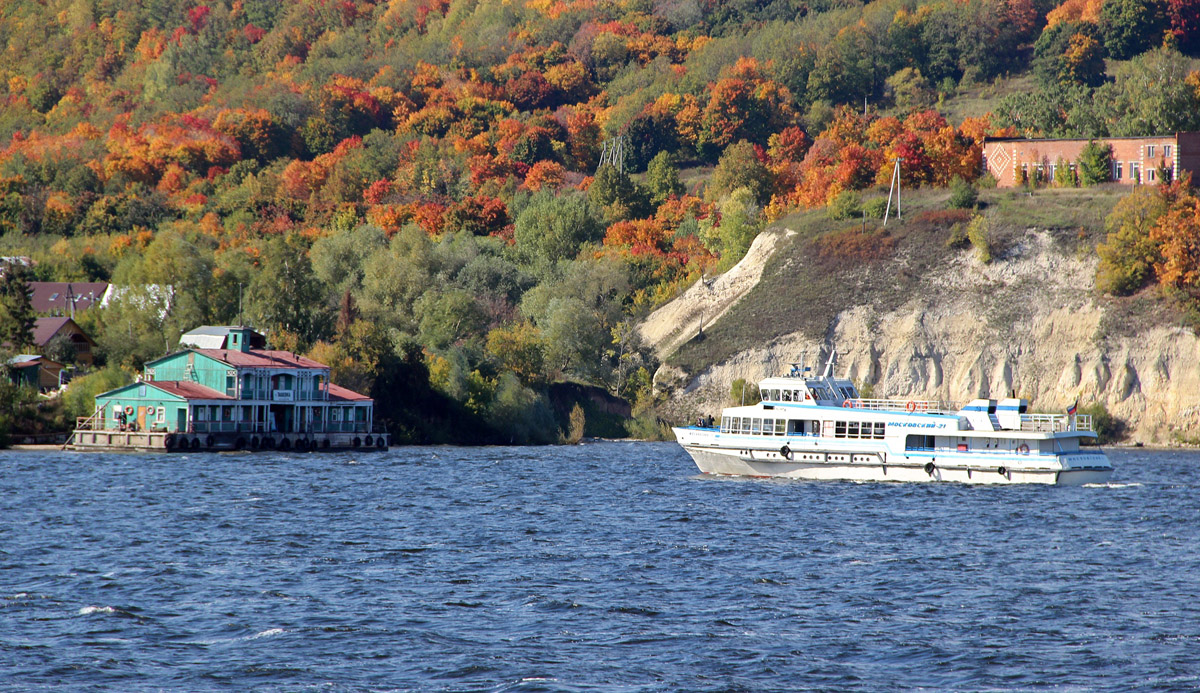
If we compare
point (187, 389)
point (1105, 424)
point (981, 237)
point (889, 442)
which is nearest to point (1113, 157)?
point (981, 237)

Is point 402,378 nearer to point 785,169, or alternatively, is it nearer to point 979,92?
point 785,169

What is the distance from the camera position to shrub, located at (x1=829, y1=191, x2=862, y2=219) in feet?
424

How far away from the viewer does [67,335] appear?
102500 mm

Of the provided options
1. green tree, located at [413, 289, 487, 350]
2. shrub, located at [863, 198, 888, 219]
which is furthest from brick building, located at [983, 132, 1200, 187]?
green tree, located at [413, 289, 487, 350]

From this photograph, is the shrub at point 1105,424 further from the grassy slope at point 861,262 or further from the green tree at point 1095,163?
the green tree at point 1095,163

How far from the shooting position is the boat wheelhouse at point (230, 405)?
278 ft

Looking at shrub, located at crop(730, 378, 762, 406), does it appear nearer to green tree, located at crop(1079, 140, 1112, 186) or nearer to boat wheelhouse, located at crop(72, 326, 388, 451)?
boat wheelhouse, located at crop(72, 326, 388, 451)

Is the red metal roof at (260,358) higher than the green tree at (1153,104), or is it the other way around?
the green tree at (1153,104)

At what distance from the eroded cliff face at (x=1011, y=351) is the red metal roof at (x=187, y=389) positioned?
4197cm

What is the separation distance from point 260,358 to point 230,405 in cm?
454

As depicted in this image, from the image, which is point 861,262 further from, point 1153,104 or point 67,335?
point 67,335

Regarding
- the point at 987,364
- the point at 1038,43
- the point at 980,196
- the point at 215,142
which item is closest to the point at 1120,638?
the point at 987,364

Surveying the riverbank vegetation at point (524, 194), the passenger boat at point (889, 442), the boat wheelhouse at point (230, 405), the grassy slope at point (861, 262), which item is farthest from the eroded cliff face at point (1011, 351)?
the passenger boat at point (889, 442)

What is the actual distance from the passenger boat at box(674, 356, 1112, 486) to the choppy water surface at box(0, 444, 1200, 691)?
2461mm
